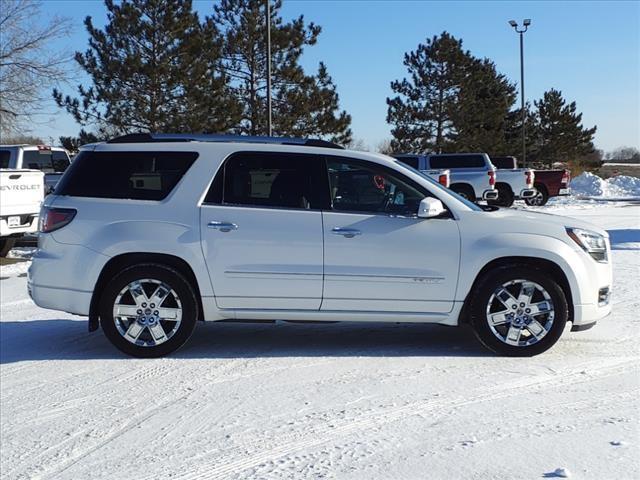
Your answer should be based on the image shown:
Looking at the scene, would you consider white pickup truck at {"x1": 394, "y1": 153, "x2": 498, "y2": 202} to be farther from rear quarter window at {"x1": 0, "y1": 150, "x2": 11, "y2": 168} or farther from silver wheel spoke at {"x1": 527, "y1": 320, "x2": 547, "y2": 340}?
silver wheel spoke at {"x1": 527, "y1": 320, "x2": 547, "y2": 340}

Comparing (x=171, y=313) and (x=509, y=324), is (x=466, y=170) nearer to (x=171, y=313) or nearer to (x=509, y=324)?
(x=509, y=324)

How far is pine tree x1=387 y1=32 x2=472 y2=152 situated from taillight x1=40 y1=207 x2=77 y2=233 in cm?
3777

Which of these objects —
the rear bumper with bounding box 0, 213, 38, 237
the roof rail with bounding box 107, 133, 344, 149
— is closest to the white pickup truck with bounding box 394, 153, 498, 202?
the rear bumper with bounding box 0, 213, 38, 237

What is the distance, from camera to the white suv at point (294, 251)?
5605 millimetres

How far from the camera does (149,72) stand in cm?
3103

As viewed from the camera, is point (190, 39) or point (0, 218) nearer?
point (0, 218)

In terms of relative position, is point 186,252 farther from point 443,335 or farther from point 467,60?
point 467,60

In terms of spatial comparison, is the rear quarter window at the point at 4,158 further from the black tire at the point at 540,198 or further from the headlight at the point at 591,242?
the black tire at the point at 540,198

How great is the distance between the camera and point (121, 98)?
31.5 m

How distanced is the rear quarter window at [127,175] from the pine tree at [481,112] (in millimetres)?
38488

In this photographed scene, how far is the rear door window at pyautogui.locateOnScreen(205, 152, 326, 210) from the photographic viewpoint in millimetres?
5809

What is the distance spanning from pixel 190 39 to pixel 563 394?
29608 millimetres

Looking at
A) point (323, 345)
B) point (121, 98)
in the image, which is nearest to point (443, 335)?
point (323, 345)

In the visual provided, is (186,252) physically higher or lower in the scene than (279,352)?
higher
